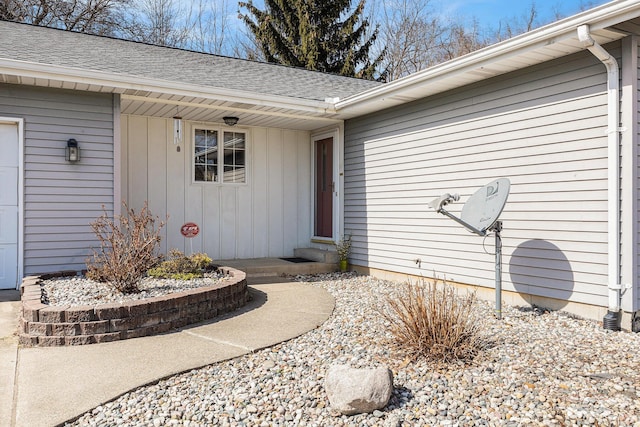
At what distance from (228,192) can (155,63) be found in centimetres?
217

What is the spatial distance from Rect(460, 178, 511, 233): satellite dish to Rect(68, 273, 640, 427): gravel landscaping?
3.44 ft

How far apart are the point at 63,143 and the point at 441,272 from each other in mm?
4710

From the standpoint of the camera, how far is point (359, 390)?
2.44 meters

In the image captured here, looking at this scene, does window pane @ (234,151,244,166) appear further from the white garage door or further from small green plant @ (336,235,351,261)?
the white garage door

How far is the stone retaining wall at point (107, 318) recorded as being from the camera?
3553 millimetres

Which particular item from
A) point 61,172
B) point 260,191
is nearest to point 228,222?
point 260,191

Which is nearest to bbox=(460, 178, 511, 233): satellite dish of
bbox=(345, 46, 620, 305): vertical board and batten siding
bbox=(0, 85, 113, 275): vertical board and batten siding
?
bbox=(345, 46, 620, 305): vertical board and batten siding

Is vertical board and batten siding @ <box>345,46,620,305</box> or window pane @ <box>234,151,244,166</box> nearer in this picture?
vertical board and batten siding @ <box>345,46,620,305</box>

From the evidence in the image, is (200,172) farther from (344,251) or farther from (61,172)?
(344,251)

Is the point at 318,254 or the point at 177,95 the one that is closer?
the point at 177,95

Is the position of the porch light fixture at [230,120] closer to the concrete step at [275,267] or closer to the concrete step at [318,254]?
the concrete step at [275,267]

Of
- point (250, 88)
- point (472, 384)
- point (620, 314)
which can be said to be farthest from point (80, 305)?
point (620, 314)

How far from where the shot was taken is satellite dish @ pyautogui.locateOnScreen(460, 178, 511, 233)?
14.2ft

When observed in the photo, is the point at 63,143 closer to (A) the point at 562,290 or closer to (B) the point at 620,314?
(A) the point at 562,290
